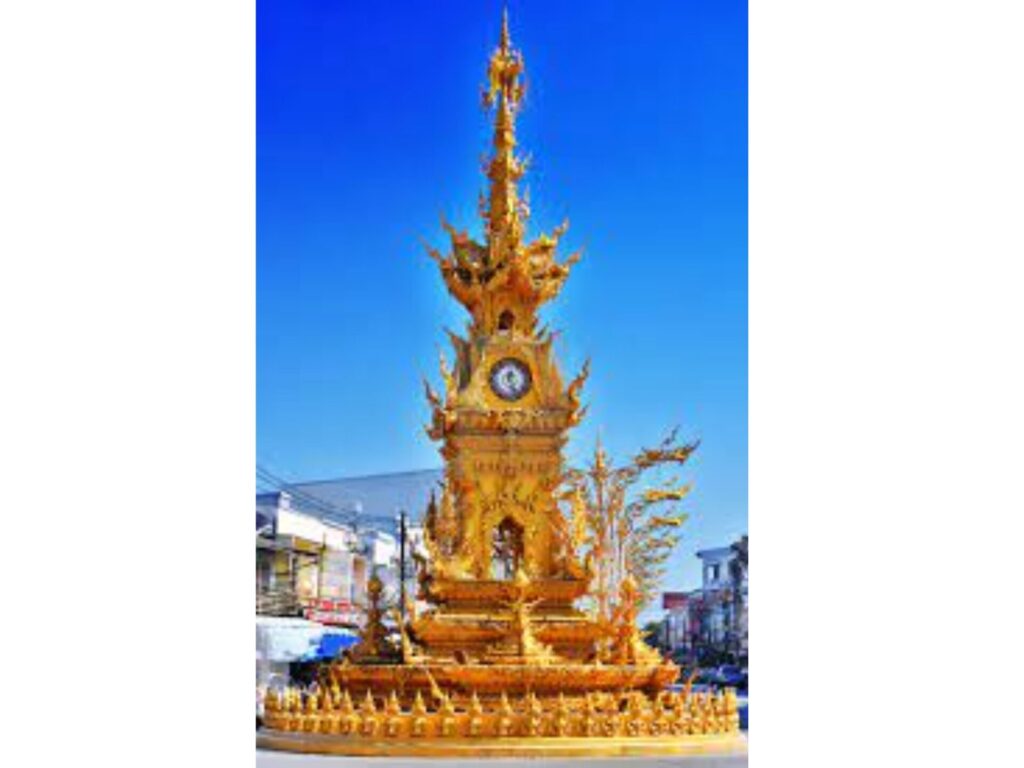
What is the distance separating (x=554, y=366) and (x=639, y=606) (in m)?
1.41

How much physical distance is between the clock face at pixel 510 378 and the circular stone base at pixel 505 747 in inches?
84.4

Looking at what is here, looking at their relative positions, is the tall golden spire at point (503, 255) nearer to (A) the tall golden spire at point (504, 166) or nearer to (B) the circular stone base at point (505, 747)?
(A) the tall golden spire at point (504, 166)

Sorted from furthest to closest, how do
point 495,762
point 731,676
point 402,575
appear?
point 731,676
point 402,575
point 495,762

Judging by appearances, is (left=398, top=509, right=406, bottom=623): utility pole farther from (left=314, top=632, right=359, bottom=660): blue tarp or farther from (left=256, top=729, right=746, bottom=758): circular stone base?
(left=256, top=729, right=746, bottom=758): circular stone base

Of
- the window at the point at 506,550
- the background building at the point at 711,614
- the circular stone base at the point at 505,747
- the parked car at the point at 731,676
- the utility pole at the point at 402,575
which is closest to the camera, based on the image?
the circular stone base at the point at 505,747

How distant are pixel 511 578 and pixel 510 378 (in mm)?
1112

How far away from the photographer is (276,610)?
1268 centimetres

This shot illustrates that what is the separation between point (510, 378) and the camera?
7602 mm

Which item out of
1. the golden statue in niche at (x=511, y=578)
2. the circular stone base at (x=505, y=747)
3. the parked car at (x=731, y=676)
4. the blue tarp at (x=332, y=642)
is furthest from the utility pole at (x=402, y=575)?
the parked car at (x=731, y=676)

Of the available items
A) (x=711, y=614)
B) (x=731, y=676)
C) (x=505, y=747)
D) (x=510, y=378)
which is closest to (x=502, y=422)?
(x=510, y=378)

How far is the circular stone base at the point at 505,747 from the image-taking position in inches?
235

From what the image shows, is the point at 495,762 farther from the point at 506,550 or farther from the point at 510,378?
the point at 510,378

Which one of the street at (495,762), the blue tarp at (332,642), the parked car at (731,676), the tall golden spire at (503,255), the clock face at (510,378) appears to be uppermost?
the tall golden spire at (503,255)
